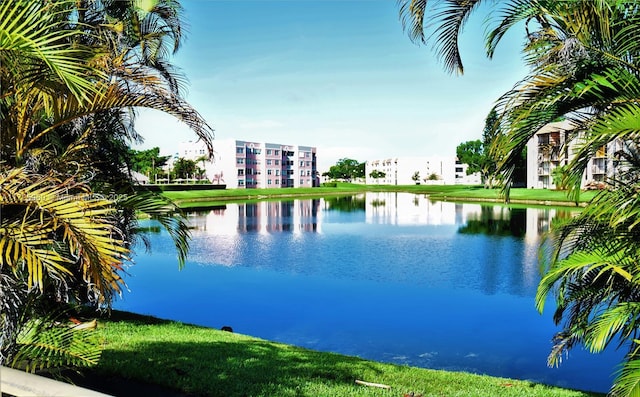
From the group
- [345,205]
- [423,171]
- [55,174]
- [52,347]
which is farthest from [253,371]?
[423,171]

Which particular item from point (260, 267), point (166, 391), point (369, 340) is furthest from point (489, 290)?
point (166, 391)

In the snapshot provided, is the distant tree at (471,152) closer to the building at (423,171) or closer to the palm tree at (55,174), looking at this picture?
the building at (423,171)

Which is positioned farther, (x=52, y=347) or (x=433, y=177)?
(x=433, y=177)

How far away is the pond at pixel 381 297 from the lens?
10219mm

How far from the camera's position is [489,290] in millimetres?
15484

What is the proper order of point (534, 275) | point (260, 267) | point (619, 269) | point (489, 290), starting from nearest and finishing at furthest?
point (619, 269), point (489, 290), point (534, 275), point (260, 267)

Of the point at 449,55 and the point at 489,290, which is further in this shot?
the point at 489,290

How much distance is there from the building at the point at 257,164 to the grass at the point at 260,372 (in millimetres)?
79557

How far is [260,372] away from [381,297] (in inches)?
329

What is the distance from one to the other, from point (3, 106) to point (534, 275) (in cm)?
1645

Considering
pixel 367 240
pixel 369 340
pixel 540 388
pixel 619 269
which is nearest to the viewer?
pixel 619 269

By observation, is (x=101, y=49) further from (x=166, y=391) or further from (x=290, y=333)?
(x=290, y=333)

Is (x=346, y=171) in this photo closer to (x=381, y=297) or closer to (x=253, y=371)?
(x=381, y=297)

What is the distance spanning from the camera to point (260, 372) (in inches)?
268
